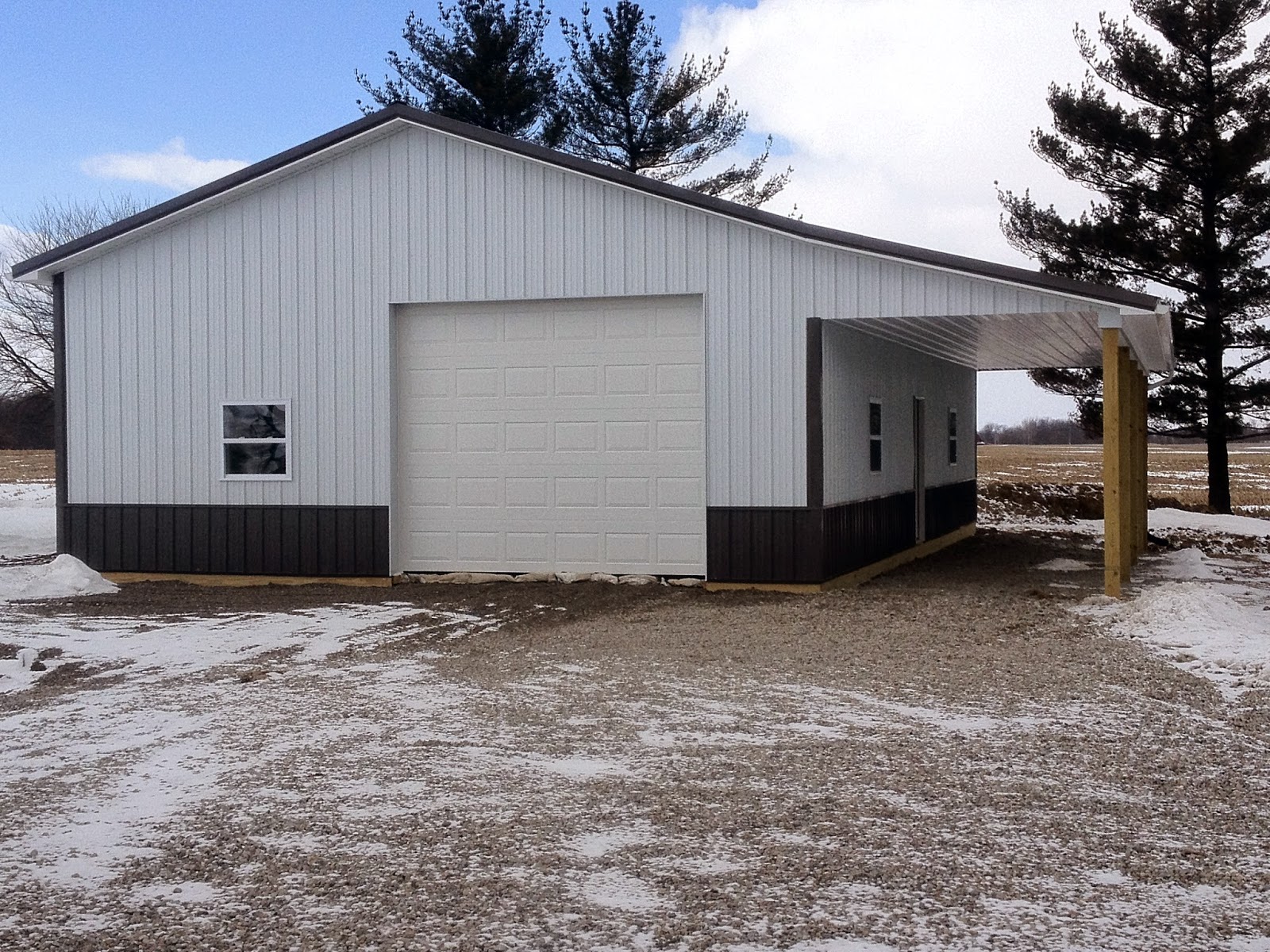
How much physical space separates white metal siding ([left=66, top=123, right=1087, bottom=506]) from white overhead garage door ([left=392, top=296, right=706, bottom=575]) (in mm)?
242

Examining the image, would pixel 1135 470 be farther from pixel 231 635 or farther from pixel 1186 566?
pixel 231 635

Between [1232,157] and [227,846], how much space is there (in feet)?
74.1

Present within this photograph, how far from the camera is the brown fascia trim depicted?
34.3 ft

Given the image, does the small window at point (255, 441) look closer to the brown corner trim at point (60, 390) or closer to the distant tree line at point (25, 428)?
the brown corner trim at point (60, 390)

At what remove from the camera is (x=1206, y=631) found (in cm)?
898

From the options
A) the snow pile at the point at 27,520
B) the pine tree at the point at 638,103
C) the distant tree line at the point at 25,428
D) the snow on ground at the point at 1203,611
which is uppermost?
the pine tree at the point at 638,103

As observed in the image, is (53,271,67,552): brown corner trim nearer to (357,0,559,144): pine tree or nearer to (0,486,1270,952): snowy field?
(0,486,1270,952): snowy field

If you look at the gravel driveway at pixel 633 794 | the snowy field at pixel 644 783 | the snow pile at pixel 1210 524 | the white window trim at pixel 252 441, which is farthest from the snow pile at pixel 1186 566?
the white window trim at pixel 252 441

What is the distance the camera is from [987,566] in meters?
14.7

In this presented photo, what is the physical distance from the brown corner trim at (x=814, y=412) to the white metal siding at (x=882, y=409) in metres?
0.17

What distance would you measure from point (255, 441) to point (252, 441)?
3cm

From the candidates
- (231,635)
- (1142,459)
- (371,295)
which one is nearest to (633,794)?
(231,635)

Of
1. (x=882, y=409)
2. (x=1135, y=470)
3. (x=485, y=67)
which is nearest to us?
(x=882, y=409)

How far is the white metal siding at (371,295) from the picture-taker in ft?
38.0
